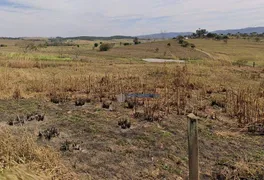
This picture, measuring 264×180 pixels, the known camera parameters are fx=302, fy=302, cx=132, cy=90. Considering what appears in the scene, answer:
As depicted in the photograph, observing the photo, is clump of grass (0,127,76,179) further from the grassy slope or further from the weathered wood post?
the grassy slope

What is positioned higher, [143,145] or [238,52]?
[143,145]

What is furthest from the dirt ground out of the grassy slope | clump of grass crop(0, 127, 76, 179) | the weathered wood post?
the grassy slope

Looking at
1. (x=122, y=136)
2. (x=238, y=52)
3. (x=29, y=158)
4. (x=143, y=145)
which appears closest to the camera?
(x=29, y=158)

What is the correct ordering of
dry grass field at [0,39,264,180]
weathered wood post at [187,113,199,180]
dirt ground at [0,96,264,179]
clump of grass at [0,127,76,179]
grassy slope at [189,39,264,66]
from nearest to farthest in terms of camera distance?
weathered wood post at [187,113,199,180] < clump of grass at [0,127,76,179] < dry grass field at [0,39,264,180] < dirt ground at [0,96,264,179] < grassy slope at [189,39,264,66]

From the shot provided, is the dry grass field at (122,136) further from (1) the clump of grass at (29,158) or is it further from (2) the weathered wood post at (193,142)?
(2) the weathered wood post at (193,142)

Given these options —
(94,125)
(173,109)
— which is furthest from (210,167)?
(173,109)

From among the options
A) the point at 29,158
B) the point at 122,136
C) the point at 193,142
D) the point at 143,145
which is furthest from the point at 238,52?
the point at 29,158

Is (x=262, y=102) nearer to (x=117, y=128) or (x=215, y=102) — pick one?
(x=215, y=102)

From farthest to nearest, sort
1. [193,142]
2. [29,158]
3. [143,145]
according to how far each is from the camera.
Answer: [143,145] < [29,158] < [193,142]

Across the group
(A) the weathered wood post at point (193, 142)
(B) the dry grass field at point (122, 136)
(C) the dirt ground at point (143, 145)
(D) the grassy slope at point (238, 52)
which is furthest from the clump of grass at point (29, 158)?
(D) the grassy slope at point (238, 52)

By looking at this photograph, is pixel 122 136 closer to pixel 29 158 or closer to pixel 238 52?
pixel 29 158

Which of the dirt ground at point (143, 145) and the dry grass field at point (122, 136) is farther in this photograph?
the dirt ground at point (143, 145)

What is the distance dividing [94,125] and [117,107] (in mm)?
1858

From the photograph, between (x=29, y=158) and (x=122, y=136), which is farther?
(x=122, y=136)
